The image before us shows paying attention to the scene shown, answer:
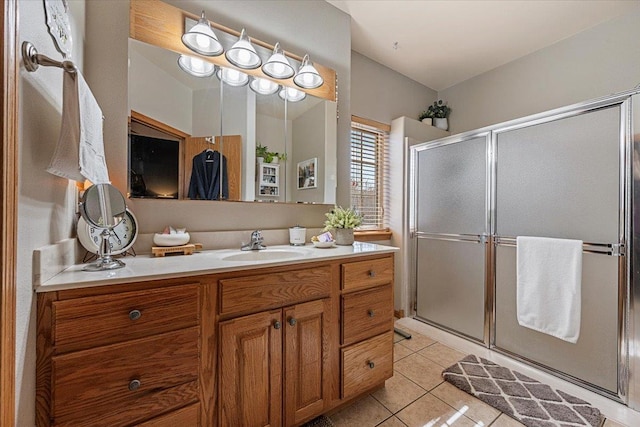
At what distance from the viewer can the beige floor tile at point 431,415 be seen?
139 cm

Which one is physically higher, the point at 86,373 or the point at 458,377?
the point at 86,373

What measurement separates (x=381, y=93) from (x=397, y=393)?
2676 millimetres

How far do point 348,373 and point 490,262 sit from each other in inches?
60.8

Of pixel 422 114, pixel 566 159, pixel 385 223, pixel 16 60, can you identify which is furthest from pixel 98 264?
pixel 422 114

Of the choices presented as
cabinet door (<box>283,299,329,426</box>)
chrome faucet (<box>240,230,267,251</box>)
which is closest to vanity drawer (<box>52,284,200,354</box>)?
cabinet door (<box>283,299,329,426</box>)

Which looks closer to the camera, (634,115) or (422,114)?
(634,115)

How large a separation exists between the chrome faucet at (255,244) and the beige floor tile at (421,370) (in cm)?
133

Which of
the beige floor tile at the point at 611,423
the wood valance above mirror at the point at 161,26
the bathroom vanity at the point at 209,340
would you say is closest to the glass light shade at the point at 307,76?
the wood valance above mirror at the point at 161,26

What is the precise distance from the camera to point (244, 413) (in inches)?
42.1

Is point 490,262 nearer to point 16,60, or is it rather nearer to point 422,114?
point 422,114

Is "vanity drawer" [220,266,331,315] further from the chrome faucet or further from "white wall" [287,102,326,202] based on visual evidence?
"white wall" [287,102,326,202]

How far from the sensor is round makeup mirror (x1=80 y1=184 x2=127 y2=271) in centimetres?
100

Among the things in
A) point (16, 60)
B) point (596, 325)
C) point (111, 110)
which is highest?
point (111, 110)

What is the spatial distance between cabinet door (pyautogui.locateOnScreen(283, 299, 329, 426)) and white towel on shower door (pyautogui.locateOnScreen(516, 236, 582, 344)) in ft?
5.14
